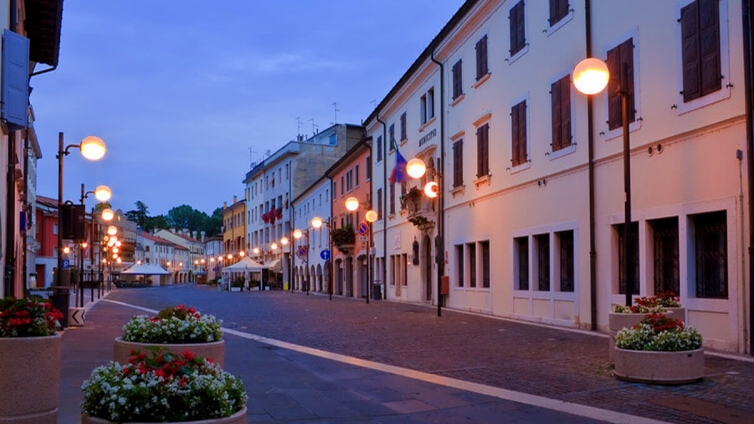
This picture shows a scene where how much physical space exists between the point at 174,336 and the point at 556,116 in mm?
13960

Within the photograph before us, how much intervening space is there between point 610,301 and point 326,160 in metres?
59.5

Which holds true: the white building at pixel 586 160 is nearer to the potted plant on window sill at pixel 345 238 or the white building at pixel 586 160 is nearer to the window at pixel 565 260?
the window at pixel 565 260

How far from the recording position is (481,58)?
25203mm

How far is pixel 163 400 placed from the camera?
4059 millimetres

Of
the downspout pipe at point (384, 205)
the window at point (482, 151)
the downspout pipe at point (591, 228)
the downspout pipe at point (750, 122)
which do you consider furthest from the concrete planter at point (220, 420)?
the downspout pipe at point (384, 205)

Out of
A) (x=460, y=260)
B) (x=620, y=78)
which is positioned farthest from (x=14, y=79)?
(x=460, y=260)

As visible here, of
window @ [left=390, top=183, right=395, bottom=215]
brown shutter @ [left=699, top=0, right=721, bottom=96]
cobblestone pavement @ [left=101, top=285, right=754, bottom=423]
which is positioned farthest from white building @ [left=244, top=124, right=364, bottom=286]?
brown shutter @ [left=699, top=0, right=721, bottom=96]

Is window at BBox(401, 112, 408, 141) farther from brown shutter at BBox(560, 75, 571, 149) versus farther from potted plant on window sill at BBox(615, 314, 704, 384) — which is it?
potted plant on window sill at BBox(615, 314, 704, 384)

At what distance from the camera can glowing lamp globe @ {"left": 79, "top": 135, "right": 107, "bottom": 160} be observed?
15828 millimetres

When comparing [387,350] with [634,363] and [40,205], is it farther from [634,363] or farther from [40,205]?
[40,205]

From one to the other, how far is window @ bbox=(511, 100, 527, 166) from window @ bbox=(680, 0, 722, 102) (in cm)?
759

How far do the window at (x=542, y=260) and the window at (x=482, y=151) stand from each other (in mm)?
4185

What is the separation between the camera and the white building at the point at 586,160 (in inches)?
517

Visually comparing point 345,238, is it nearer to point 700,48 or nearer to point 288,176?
point 288,176
